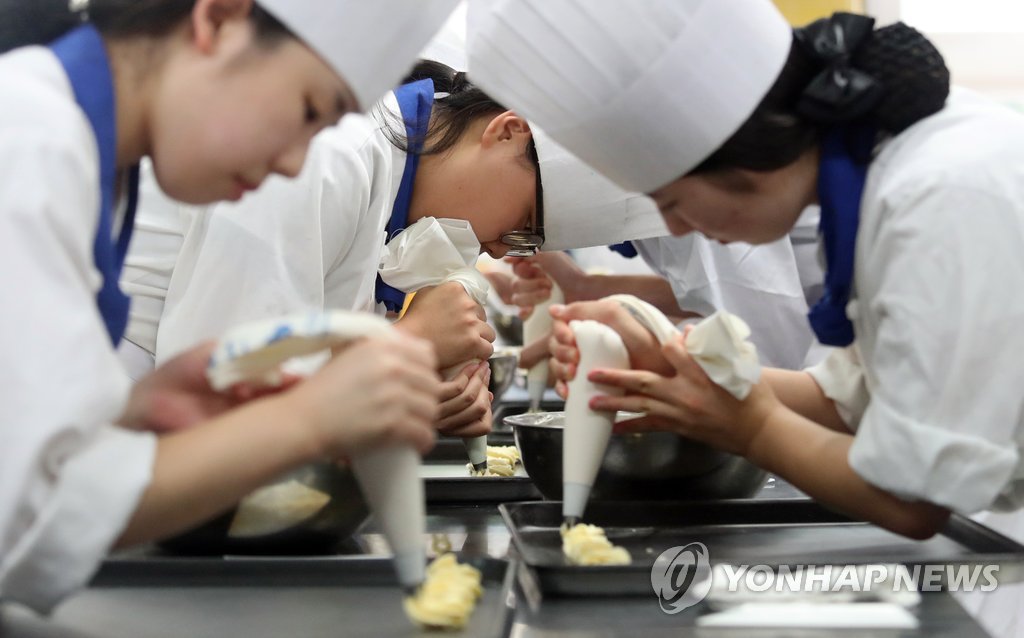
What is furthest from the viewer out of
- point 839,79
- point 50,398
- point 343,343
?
point 839,79

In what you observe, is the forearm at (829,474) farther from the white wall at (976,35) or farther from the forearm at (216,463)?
the white wall at (976,35)

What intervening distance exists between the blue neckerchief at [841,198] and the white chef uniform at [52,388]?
733 millimetres

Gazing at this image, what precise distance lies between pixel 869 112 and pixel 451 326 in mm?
732

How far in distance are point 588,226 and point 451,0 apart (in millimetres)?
815

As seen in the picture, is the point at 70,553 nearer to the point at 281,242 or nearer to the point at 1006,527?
the point at 281,242

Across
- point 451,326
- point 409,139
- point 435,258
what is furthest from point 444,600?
point 409,139

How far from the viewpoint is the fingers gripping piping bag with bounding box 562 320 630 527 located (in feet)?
3.76

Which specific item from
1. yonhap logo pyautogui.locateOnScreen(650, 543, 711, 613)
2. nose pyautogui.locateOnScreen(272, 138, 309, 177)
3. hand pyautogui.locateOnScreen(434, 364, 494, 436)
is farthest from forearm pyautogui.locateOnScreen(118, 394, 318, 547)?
A: hand pyautogui.locateOnScreen(434, 364, 494, 436)

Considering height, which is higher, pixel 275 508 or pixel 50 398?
pixel 50 398

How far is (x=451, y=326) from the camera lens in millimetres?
1587

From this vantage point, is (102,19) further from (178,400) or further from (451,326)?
(451,326)

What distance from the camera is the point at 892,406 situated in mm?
1012

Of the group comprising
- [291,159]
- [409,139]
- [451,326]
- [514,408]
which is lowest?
[514,408]

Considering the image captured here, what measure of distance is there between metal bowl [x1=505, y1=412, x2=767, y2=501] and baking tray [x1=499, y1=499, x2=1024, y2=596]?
0.04 metres
